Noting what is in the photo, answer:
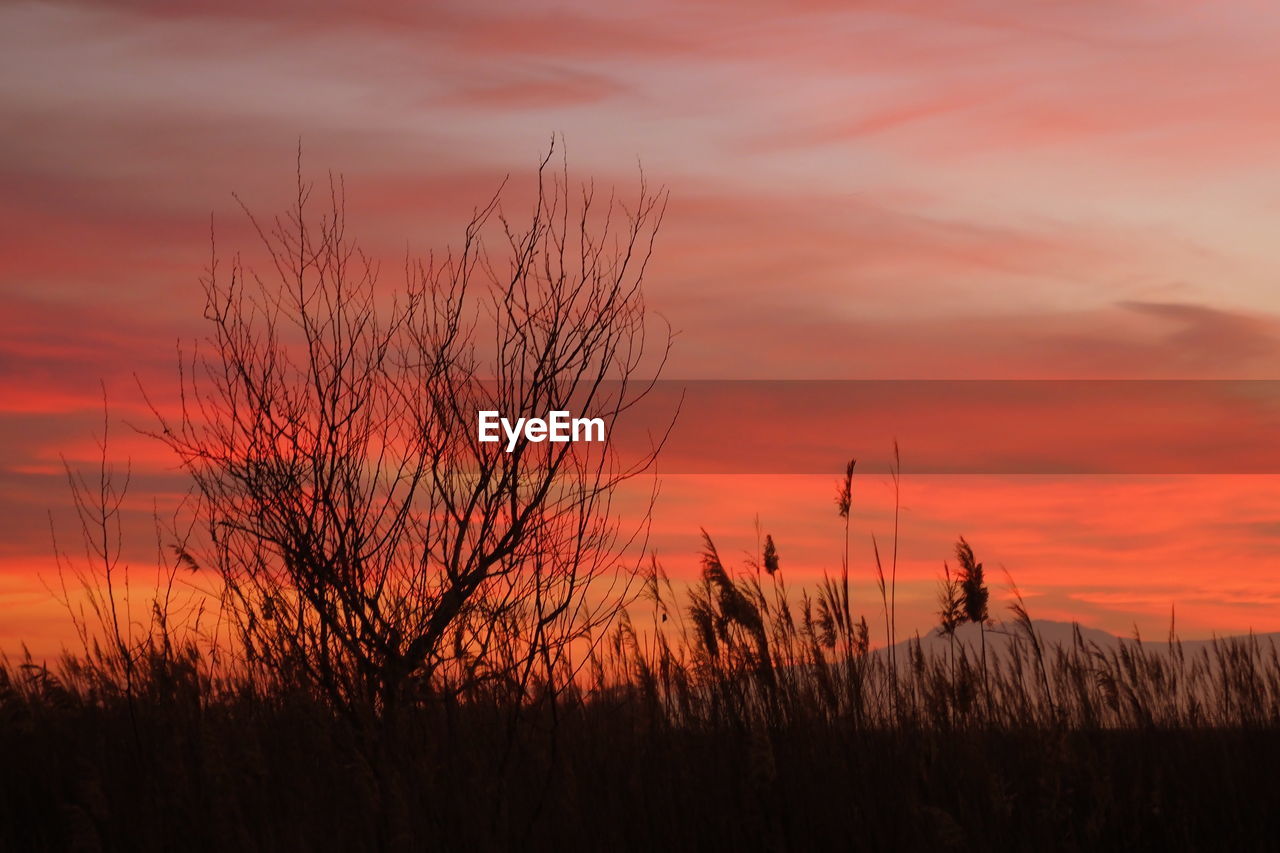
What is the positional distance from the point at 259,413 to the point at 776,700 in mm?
3462

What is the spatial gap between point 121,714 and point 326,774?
2.56 meters

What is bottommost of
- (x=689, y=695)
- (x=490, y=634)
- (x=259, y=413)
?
(x=689, y=695)

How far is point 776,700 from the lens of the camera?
5.96 metres

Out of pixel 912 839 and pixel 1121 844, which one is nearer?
pixel 912 839

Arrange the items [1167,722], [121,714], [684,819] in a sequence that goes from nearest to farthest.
A: [684,819], [1167,722], [121,714]

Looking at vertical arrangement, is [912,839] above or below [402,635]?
below

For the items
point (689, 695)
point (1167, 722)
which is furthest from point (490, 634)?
point (1167, 722)

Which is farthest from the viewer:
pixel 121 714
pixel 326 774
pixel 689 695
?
pixel 121 714

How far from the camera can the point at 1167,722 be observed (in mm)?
6727

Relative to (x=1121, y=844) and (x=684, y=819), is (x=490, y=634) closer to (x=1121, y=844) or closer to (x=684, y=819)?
(x=684, y=819)

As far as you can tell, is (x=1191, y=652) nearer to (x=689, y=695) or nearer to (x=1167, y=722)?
(x=1167, y=722)

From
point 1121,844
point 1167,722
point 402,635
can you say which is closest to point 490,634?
point 402,635

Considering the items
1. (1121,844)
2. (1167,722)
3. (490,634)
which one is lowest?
(1121,844)

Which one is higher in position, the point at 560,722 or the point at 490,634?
the point at 490,634
